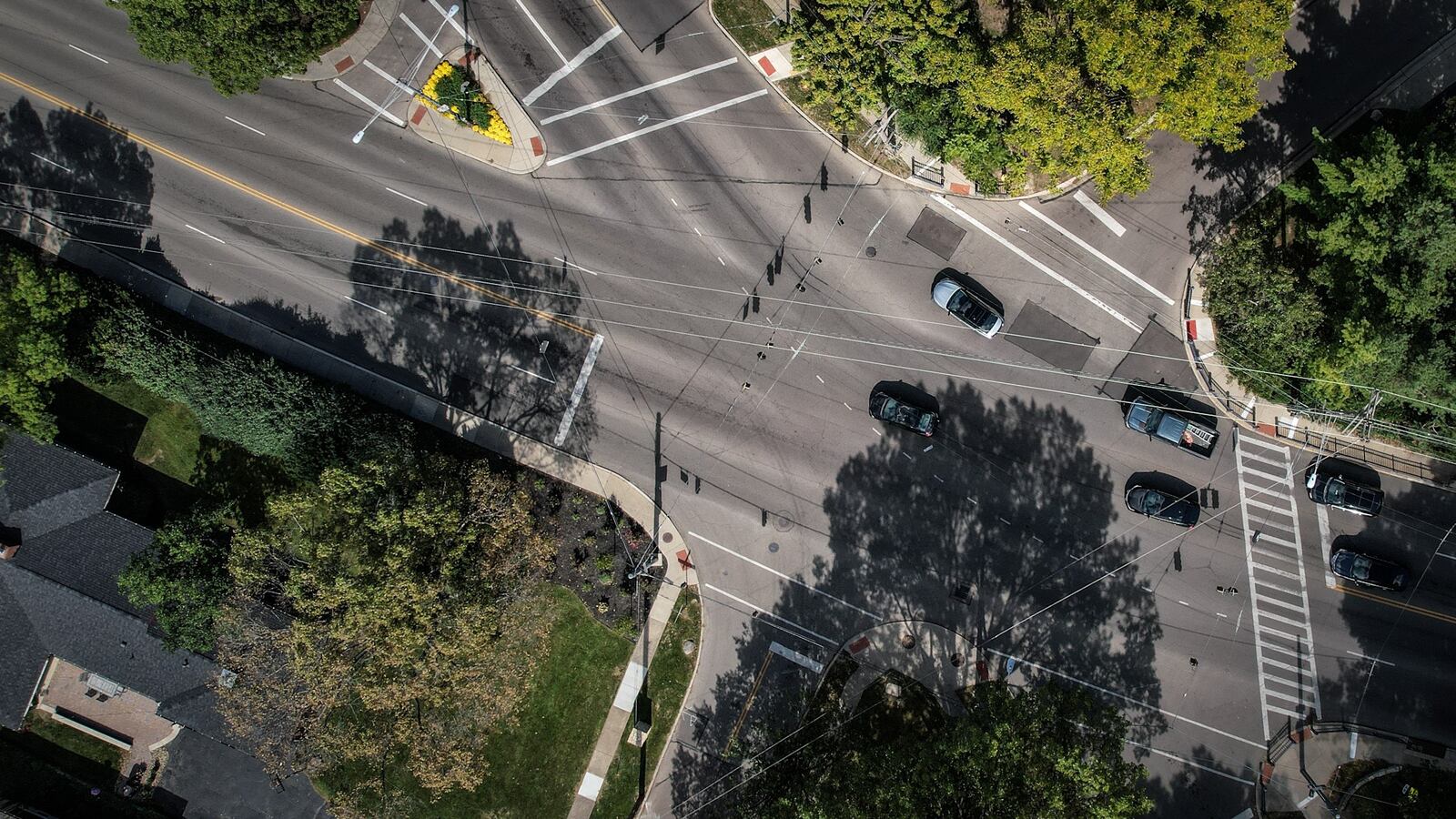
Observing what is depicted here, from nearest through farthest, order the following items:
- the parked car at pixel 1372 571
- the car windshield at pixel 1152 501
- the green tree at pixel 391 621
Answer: the green tree at pixel 391 621 < the parked car at pixel 1372 571 < the car windshield at pixel 1152 501

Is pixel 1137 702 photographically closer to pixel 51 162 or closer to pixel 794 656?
pixel 794 656

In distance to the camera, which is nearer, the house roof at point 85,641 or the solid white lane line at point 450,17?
the house roof at point 85,641

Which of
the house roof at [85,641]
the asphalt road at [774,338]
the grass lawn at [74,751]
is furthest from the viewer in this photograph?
the grass lawn at [74,751]

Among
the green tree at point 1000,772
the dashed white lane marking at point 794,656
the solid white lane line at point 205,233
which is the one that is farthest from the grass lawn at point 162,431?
the green tree at point 1000,772

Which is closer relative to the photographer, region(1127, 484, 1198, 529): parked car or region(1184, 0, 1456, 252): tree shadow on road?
region(1184, 0, 1456, 252): tree shadow on road

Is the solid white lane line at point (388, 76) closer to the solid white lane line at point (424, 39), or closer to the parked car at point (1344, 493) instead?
the solid white lane line at point (424, 39)

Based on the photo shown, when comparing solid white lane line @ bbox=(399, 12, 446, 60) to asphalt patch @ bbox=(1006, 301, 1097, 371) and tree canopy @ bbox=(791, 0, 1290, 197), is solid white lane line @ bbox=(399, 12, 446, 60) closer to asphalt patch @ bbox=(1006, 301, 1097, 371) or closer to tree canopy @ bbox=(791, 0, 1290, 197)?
tree canopy @ bbox=(791, 0, 1290, 197)

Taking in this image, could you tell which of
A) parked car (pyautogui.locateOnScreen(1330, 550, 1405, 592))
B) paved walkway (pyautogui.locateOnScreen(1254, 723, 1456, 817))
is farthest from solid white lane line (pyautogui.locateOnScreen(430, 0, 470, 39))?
paved walkway (pyautogui.locateOnScreen(1254, 723, 1456, 817))

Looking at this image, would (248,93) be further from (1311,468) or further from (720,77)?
(1311,468)
